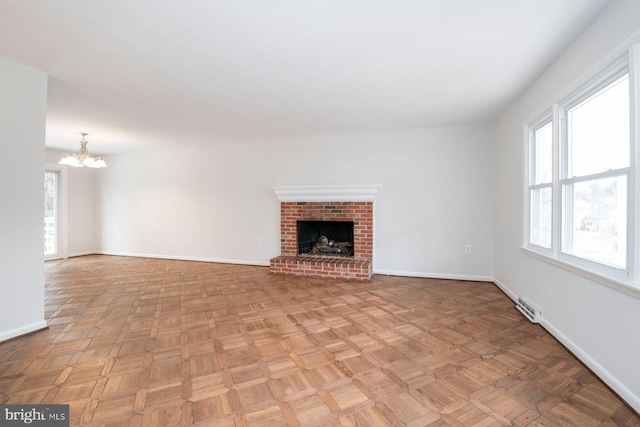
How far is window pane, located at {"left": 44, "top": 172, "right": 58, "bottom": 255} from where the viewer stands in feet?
18.4

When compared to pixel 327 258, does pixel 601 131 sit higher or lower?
higher

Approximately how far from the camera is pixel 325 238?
194 inches

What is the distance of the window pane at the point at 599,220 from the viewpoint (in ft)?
5.35

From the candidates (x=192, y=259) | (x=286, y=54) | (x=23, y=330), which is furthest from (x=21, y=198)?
(x=192, y=259)

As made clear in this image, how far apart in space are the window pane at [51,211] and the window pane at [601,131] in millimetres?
8233

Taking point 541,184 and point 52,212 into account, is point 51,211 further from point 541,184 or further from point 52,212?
point 541,184

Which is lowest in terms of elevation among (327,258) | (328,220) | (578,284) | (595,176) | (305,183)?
(327,258)

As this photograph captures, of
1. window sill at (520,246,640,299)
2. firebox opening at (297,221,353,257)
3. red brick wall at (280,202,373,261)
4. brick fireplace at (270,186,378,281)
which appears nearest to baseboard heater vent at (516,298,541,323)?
window sill at (520,246,640,299)

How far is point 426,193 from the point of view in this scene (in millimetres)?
4184

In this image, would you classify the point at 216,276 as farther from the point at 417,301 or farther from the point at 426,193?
the point at 426,193

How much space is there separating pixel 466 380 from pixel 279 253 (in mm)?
3609

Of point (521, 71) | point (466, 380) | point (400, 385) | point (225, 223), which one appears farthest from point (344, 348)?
point (225, 223)

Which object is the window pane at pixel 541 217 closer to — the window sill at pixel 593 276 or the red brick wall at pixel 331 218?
the window sill at pixel 593 276

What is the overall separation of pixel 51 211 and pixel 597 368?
830 centimetres
